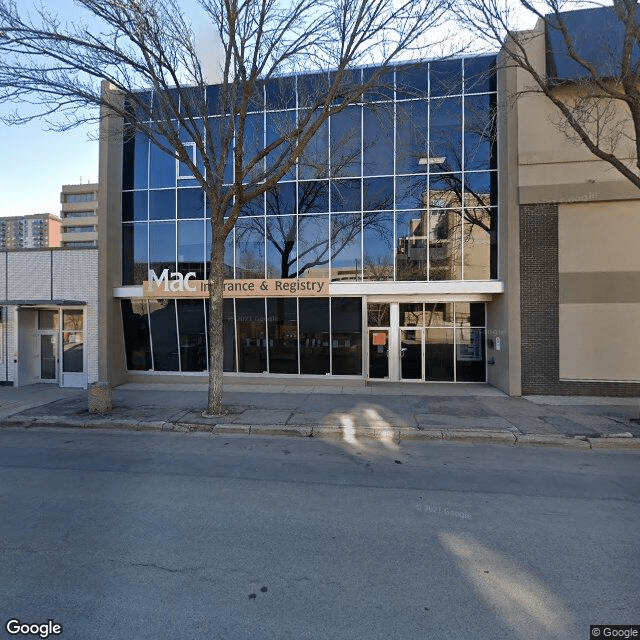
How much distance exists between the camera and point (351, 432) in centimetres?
825

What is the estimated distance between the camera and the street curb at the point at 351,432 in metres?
7.57

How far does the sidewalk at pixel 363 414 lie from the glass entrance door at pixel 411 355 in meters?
1.51

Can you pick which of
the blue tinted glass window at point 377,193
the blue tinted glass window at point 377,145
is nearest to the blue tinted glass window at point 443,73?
the blue tinted glass window at point 377,145

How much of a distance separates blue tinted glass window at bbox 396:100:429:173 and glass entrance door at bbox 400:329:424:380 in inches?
224

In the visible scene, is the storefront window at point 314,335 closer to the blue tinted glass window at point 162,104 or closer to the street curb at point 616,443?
the blue tinted glass window at point 162,104

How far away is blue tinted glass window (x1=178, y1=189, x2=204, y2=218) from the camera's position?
572 inches

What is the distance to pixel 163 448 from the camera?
729cm

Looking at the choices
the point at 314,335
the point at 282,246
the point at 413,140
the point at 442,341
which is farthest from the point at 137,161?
the point at 442,341

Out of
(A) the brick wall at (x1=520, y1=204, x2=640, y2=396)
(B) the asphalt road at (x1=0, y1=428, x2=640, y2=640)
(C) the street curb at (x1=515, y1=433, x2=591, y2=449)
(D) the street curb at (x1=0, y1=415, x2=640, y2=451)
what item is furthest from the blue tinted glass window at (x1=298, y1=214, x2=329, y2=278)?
(B) the asphalt road at (x1=0, y1=428, x2=640, y2=640)

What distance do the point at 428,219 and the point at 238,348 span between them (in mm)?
8075

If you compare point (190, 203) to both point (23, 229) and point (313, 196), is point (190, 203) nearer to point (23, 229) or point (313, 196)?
point (313, 196)

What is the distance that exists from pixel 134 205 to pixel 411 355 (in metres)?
11.7

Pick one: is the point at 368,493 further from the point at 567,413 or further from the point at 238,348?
the point at 238,348

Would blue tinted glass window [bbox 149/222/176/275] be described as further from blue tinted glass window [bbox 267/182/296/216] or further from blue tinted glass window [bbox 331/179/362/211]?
blue tinted glass window [bbox 331/179/362/211]
